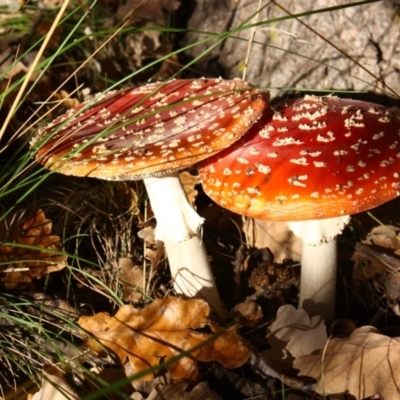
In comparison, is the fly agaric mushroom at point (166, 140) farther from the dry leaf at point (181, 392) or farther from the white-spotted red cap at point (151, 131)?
the dry leaf at point (181, 392)

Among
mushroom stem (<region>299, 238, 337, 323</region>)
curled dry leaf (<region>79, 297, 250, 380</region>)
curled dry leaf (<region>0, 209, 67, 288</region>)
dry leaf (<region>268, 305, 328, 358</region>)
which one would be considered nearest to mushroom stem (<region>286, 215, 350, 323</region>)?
mushroom stem (<region>299, 238, 337, 323</region>)

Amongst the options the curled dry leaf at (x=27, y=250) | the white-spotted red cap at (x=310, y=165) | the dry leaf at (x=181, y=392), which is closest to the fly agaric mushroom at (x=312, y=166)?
the white-spotted red cap at (x=310, y=165)

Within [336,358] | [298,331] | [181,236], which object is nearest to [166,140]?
[181,236]

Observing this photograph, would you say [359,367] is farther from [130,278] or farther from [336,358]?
[130,278]

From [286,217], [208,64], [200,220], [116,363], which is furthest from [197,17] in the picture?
[116,363]

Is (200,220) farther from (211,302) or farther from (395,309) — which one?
(395,309)

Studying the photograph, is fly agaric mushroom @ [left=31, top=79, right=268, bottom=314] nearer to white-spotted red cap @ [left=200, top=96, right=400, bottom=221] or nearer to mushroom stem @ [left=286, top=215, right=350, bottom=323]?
white-spotted red cap @ [left=200, top=96, right=400, bottom=221]
